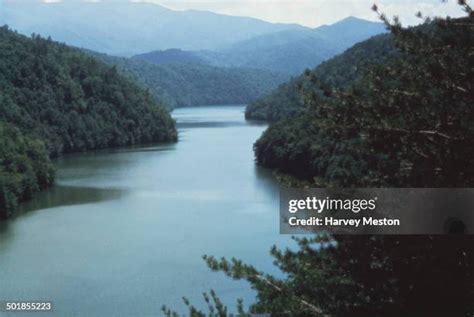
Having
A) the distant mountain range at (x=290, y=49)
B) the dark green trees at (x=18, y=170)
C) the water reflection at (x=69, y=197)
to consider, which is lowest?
the water reflection at (x=69, y=197)

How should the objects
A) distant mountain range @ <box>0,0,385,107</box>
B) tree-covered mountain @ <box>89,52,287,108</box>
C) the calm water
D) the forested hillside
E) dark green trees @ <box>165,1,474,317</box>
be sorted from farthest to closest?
distant mountain range @ <box>0,0,385,107</box> → tree-covered mountain @ <box>89,52,287,108</box> → the forested hillside → the calm water → dark green trees @ <box>165,1,474,317</box>

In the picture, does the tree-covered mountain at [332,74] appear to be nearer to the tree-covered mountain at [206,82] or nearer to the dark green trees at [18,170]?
the dark green trees at [18,170]

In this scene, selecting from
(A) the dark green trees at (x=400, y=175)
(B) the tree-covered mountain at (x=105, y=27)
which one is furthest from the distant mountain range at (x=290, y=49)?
(A) the dark green trees at (x=400, y=175)

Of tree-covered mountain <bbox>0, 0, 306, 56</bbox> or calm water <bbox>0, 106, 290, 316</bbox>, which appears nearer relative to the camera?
calm water <bbox>0, 106, 290, 316</bbox>

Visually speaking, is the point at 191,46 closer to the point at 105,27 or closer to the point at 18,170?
the point at 105,27

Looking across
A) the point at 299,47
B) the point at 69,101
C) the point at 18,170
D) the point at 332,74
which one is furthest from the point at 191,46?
the point at 18,170

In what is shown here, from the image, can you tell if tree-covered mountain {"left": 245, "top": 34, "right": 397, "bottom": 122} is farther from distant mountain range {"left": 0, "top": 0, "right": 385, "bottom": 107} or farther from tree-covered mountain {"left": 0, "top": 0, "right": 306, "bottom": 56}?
tree-covered mountain {"left": 0, "top": 0, "right": 306, "bottom": 56}

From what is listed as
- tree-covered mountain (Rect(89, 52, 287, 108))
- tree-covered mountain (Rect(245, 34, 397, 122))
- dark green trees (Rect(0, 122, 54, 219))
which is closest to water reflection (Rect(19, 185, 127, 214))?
dark green trees (Rect(0, 122, 54, 219))
